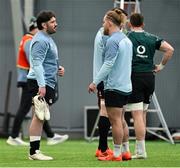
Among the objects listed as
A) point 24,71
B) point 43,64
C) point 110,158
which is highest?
point 43,64

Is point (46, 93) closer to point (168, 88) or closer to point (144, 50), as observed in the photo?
point (144, 50)

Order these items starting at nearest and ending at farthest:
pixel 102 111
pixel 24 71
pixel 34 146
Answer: pixel 34 146 → pixel 102 111 → pixel 24 71

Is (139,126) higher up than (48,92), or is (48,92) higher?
(48,92)

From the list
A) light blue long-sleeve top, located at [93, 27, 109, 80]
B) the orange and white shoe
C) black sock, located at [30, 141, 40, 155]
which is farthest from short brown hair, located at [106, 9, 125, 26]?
black sock, located at [30, 141, 40, 155]

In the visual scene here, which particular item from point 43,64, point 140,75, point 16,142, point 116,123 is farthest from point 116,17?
point 16,142

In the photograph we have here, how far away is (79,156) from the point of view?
9.87 metres

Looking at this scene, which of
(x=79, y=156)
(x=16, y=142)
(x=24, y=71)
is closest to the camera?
(x=79, y=156)

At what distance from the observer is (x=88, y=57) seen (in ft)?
47.1

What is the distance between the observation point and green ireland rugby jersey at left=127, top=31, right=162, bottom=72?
30.8 ft

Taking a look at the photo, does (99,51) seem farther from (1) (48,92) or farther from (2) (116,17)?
(1) (48,92)

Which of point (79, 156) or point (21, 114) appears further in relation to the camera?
point (21, 114)

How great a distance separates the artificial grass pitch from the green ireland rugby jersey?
107 cm

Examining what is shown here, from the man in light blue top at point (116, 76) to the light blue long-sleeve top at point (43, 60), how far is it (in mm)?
628

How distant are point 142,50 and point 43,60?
1.17 m
